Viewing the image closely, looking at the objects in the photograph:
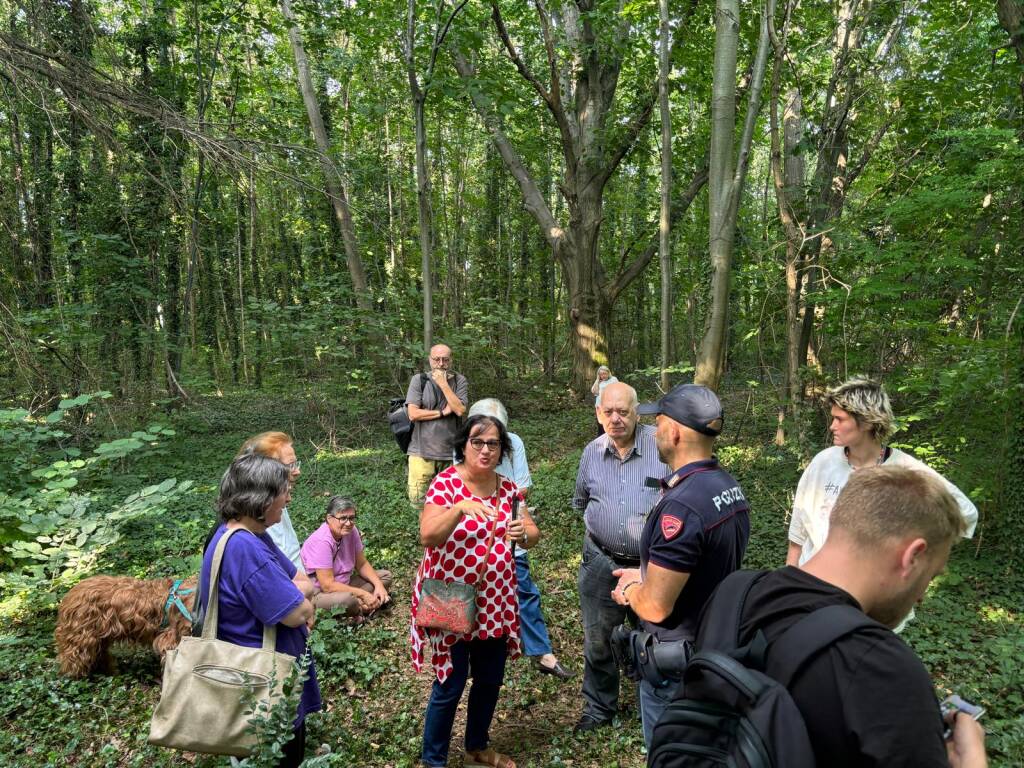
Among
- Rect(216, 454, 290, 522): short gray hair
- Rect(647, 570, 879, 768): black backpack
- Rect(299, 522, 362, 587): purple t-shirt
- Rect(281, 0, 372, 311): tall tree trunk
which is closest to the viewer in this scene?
Rect(647, 570, 879, 768): black backpack

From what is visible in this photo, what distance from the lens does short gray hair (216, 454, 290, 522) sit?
2516mm

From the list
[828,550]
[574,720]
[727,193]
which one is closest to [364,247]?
[727,193]

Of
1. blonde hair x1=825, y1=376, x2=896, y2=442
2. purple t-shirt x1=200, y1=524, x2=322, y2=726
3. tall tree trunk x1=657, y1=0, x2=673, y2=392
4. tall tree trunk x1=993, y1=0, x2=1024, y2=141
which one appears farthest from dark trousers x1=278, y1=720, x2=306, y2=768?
tall tree trunk x1=993, y1=0, x2=1024, y2=141

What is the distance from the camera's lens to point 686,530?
213 centimetres

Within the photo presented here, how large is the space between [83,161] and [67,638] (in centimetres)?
1109

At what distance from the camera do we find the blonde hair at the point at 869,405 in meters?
2.83

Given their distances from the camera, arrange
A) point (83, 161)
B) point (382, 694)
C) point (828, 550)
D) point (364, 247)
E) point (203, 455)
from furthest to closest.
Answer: point (364, 247) < point (83, 161) < point (203, 455) < point (382, 694) < point (828, 550)

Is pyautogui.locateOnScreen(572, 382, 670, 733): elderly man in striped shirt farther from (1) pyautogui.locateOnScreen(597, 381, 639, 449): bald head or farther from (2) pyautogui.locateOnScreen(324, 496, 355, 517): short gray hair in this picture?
(2) pyautogui.locateOnScreen(324, 496, 355, 517): short gray hair

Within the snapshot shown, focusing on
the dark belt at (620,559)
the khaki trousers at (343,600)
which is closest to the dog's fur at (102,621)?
the khaki trousers at (343,600)

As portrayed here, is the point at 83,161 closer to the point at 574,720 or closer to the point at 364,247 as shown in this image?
the point at 364,247

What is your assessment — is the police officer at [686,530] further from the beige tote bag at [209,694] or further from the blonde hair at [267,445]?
the blonde hair at [267,445]

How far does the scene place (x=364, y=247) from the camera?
14.5 m

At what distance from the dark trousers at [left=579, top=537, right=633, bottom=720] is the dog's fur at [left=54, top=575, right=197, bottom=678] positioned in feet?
8.63

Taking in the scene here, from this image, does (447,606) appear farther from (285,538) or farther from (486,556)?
(285,538)
